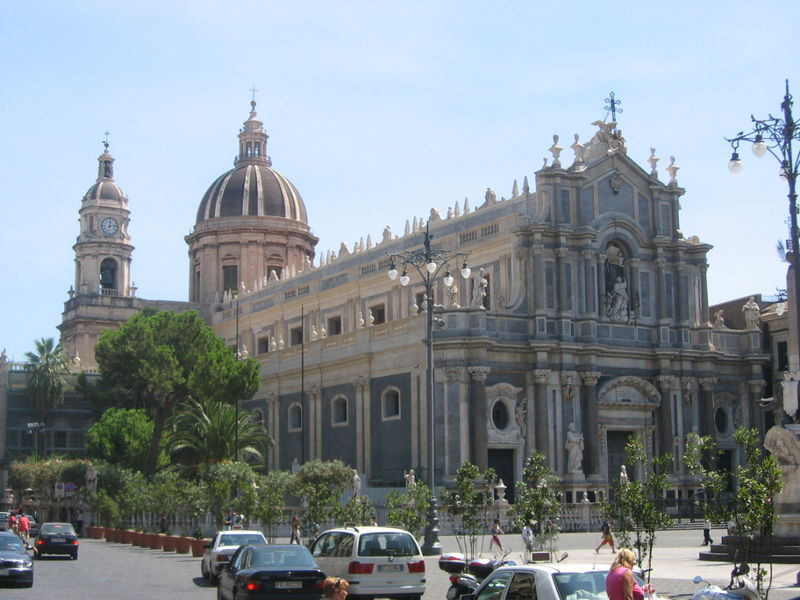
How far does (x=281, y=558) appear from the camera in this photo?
2083cm

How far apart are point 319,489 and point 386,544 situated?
14.6 metres

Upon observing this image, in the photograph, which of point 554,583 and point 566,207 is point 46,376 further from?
point 554,583

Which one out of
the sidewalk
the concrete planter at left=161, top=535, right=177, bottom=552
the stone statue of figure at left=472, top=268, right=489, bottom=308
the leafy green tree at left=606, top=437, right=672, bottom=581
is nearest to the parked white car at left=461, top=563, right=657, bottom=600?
the sidewalk

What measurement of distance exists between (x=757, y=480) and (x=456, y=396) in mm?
32165

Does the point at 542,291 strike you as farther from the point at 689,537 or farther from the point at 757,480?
the point at 757,480

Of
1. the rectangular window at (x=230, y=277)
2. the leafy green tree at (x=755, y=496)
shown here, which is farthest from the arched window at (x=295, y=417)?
the leafy green tree at (x=755, y=496)

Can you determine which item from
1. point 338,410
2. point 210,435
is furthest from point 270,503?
point 338,410

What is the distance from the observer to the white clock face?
85.3 m

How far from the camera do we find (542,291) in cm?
5344

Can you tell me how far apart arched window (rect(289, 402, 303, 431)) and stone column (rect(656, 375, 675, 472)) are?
18.5 m

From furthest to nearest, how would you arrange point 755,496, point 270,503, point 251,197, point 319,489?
point 251,197
point 270,503
point 319,489
point 755,496

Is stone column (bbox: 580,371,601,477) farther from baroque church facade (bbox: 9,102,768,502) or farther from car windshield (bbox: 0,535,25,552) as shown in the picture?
car windshield (bbox: 0,535,25,552)

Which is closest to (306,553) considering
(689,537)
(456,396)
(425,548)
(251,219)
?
(425,548)

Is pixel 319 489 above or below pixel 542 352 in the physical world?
below
